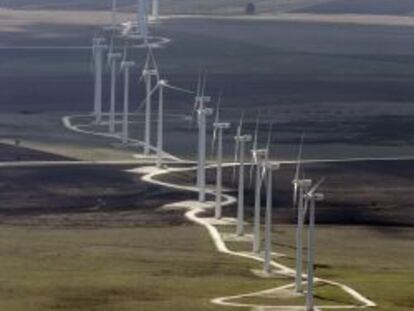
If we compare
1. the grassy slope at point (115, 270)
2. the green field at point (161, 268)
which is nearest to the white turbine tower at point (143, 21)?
the green field at point (161, 268)

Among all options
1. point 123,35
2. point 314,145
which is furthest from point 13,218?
point 123,35

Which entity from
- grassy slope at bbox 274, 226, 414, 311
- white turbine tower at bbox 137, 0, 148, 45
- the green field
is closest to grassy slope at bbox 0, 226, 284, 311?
the green field

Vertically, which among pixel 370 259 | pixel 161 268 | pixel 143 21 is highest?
pixel 161 268

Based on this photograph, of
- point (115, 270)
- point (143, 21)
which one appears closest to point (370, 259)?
point (115, 270)

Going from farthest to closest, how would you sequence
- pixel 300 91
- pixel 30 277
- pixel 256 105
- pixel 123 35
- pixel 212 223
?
pixel 123 35
pixel 300 91
pixel 256 105
pixel 212 223
pixel 30 277

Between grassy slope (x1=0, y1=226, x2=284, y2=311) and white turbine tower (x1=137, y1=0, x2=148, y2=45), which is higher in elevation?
grassy slope (x1=0, y1=226, x2=284, y2=311)

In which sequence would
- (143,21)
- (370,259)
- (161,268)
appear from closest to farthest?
(161,268)
(370,259)
(143,21)

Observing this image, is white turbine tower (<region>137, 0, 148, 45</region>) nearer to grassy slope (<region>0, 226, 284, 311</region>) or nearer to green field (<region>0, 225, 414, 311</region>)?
green field (<region>0, 225, 414, 311</region>)

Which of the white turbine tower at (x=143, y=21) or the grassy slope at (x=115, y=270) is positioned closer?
the grassy slope at (x=115, y=270)

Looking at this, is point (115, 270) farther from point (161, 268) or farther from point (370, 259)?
point (370, 259)

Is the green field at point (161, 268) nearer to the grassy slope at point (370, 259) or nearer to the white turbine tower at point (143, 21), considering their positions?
the grassy slope at point (370, 259)

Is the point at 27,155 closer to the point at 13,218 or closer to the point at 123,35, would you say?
the point at 13,218
